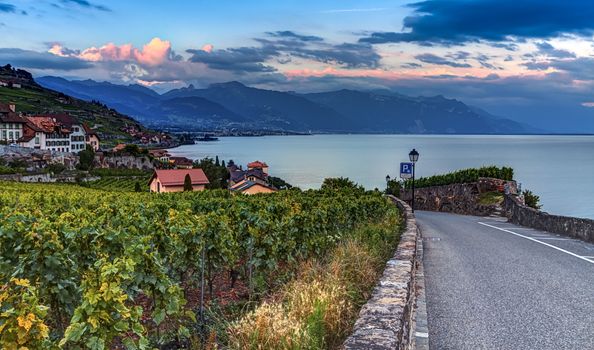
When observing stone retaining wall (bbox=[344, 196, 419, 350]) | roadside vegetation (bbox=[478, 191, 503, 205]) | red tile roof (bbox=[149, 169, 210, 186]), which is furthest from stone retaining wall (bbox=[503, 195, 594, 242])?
red tile roof (bbox=[149, 169, 210, 186])

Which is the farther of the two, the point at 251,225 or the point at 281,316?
the point at 251,225

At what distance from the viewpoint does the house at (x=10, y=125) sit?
119 meters

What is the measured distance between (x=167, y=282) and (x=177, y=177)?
8591cm

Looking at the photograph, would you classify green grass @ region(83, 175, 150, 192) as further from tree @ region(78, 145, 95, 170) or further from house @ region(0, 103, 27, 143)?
house @ region(0, 103, 27, 143)

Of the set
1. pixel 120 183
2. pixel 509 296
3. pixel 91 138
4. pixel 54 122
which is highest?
pixel 54 122

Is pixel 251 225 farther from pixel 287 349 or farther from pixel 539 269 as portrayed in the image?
pixel 539 269

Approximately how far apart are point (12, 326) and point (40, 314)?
0.59 feet

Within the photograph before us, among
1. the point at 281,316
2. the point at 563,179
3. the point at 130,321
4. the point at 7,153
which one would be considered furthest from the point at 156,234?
→ the point at 563,179

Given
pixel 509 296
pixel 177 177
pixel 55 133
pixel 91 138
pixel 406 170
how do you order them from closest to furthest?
pixel 509 296 → pixel 406 170 → pixel 177 177 → pixel 55 133 → pixel 91 138

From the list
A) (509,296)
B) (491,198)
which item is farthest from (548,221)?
(509,296)

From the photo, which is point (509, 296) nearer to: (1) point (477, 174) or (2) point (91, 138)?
(1) point (477, 174)

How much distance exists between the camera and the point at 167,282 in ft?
18.7

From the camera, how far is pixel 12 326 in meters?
3.42

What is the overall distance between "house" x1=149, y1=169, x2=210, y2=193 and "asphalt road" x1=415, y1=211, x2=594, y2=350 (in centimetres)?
7587
